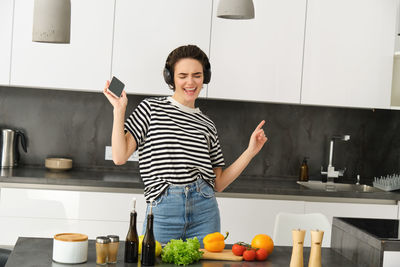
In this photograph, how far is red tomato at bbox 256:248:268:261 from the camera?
2.25 m

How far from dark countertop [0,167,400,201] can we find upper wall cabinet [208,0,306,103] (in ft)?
2.09

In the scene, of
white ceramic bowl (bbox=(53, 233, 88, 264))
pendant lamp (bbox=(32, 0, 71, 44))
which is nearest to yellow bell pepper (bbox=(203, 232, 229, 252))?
white ceramic bowl (bbox=(53, 233, 88, 264))

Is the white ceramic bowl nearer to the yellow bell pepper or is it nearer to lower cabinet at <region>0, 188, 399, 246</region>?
the yellow bell pepper

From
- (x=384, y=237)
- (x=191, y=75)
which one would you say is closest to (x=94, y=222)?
(x=191, y=75)

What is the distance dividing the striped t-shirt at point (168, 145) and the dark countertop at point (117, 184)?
3.94 ft

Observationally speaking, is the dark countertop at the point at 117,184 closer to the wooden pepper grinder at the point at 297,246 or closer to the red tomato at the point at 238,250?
the red tomato at the point at 238,250

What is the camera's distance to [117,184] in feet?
12.4

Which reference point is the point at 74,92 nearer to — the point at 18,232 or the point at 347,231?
the point at 18,232

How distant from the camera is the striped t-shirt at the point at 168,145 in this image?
8.35ft

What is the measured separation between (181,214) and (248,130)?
2069 mm

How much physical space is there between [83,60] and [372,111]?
2263 millimetres

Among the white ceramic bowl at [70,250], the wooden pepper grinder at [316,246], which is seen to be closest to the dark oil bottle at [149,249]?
the white ceramic bowl at [70,250]

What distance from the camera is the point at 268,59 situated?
13.3 ft

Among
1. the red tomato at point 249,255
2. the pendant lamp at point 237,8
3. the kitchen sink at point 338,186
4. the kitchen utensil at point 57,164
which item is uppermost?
the pendant lamp at point 237,8
